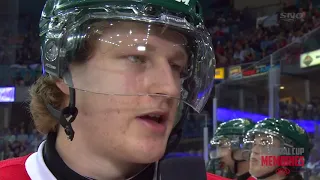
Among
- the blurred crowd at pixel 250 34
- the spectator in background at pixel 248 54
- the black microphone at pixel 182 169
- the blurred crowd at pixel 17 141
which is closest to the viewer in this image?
the black microphone at pixel 182 169

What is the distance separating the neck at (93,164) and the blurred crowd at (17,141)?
2264 mm

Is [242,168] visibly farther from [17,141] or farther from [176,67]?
[176,67]

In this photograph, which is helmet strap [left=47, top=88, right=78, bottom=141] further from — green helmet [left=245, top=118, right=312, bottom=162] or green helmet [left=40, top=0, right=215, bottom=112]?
green helmet [left=245, top=118, right=312, bottom=162]

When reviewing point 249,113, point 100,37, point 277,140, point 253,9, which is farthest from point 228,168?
point 253,9

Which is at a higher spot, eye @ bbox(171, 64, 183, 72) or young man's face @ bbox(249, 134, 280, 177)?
eye @ bbox(171, 64, 183, 72)

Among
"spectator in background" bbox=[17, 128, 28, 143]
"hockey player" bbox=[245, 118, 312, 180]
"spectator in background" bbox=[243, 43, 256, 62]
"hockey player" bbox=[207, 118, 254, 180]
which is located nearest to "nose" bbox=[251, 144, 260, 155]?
"hockey player" bbox=[245, 118, 312, 180]

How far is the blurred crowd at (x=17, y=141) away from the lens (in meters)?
3.30

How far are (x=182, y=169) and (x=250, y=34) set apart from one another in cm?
905

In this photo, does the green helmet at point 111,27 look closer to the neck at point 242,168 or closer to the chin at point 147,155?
the chin at point 147,155

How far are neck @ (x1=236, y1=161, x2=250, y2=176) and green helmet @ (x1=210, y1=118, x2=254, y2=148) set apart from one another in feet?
0.46

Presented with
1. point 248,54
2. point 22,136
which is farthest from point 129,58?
point 248,54

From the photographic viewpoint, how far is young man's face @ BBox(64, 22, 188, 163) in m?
0.82

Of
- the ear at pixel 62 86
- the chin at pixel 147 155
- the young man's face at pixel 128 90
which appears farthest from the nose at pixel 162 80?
Answer: the ear at pixel 62 86

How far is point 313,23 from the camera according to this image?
7.63 meters
